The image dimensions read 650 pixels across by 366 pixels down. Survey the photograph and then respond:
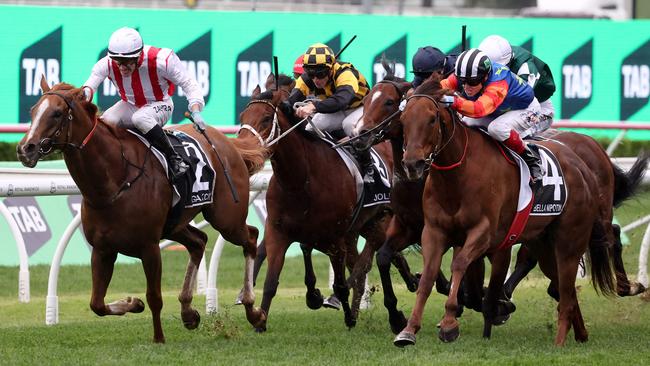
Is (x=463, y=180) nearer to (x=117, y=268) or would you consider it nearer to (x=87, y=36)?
(x=117, y=268)

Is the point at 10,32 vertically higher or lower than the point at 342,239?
higher

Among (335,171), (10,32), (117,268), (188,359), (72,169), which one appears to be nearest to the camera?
(188,359)

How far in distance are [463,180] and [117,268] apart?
5.19 meters

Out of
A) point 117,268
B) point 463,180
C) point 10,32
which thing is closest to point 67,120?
point 463,180

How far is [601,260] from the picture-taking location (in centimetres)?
848

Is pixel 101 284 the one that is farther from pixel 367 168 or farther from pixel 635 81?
pixel 635 81

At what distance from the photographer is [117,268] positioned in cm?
1164

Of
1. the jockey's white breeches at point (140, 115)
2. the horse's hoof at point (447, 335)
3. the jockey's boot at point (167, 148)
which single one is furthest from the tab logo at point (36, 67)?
the horse's hoof at point (447, 335)

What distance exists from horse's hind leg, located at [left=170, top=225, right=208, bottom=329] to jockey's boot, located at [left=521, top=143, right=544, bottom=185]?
7.28 ft

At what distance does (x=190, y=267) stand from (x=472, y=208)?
2064 mm

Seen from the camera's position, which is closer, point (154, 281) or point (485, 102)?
point (485, 102)

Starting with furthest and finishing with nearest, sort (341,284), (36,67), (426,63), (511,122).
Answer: (36,67), (341,284), (426,63), (511,122)

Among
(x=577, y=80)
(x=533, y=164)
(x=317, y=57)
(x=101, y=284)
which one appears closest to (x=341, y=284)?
(x=317, y=57)

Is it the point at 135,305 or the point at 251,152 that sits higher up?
the point at 251,152
